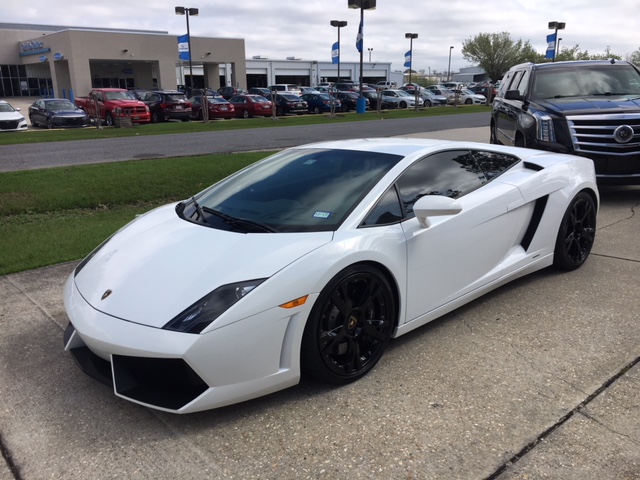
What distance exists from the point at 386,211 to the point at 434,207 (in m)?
0.29

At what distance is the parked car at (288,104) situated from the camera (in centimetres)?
3231

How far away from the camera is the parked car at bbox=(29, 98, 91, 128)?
23.5 meters

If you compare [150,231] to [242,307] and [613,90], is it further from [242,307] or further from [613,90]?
[613,90]

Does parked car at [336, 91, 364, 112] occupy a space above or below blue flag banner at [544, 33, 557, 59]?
below

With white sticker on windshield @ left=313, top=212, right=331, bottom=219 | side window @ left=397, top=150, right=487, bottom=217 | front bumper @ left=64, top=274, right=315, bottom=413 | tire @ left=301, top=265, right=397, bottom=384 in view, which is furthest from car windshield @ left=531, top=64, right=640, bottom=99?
front bumper @ left=64, top=274, right=315, bottom=413

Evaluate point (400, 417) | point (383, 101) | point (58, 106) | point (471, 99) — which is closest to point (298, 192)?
point (400, 417)

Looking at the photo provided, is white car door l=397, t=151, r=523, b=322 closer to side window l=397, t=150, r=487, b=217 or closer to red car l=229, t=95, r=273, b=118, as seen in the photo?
side window l=397, t=150, r=487, b=217

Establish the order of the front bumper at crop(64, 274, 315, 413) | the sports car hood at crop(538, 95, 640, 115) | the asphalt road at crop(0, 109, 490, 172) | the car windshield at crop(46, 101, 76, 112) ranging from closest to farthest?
the front bumper at crop(64, 274, 315, 413)
the sports car hood at crop(538, 95, 640, 115)
the asphalt road at crop(0, 109, 490, 172)
the car windshield at crop(46, 101, 76, 112)

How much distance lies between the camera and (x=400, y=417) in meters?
2.80

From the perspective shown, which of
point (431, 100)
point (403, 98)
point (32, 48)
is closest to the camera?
point (403, 98)

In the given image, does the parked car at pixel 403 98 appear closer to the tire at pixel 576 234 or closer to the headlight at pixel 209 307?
the tire at pixel 576 234

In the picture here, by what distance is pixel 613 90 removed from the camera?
8047 millimetres

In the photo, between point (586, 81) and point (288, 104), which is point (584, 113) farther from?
point (288, 104)

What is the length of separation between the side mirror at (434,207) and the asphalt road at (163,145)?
381 inches
